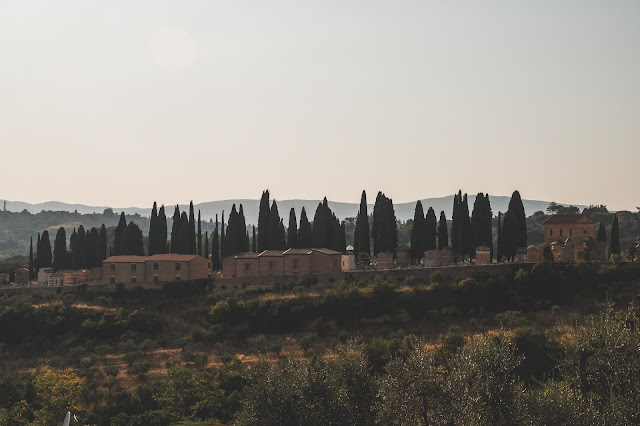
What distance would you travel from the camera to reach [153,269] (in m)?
66.8

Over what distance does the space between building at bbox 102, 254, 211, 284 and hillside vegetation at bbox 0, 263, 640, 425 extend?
1868 mm

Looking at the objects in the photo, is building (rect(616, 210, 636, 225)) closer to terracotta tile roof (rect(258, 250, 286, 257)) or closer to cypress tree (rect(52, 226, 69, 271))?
terracotta tile roof (rect(258, 250, 286, 257))

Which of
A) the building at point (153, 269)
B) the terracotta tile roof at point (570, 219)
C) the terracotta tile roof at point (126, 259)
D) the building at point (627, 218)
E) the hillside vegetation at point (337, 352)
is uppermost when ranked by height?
the building at point (627, 218)

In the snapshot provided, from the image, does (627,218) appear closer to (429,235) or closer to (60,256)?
(429,235)

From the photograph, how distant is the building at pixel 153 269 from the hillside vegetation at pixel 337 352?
1.87 metres

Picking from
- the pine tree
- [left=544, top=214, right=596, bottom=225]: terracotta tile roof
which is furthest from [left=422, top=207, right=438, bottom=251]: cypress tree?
[left=544, top=214, right=596, bottom=225]: terracotta tile roof

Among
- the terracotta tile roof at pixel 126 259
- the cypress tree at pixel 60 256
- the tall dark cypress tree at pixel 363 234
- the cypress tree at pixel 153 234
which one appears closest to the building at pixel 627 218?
the tall dark cypress tree at pixel 363 234

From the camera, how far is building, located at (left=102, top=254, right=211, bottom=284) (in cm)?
6662

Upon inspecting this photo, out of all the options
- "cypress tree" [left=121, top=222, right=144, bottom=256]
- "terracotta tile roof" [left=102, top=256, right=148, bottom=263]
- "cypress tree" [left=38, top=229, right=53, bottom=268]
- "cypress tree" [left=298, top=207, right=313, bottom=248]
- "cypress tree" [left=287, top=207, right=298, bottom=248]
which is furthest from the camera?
"cypress tree" [left=38, top=229, right=53, bottom=268]

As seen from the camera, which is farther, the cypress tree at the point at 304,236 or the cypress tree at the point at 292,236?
the cypress tree at the point at 292,236

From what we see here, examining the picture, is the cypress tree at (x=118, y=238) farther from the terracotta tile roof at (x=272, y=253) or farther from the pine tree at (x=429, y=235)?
the pine tree at (x=429, y=235)

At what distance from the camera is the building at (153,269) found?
66.6m

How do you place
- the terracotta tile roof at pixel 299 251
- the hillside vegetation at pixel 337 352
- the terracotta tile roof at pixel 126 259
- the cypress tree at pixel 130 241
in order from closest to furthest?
the hillside vegetation at pixel 337 352 < the terracotta tile roof at pixel 299 251 < the terracotta tile roof at pixel 126 259 < the cypress tree at pixel 130 241

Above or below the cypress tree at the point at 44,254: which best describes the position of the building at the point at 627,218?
above
